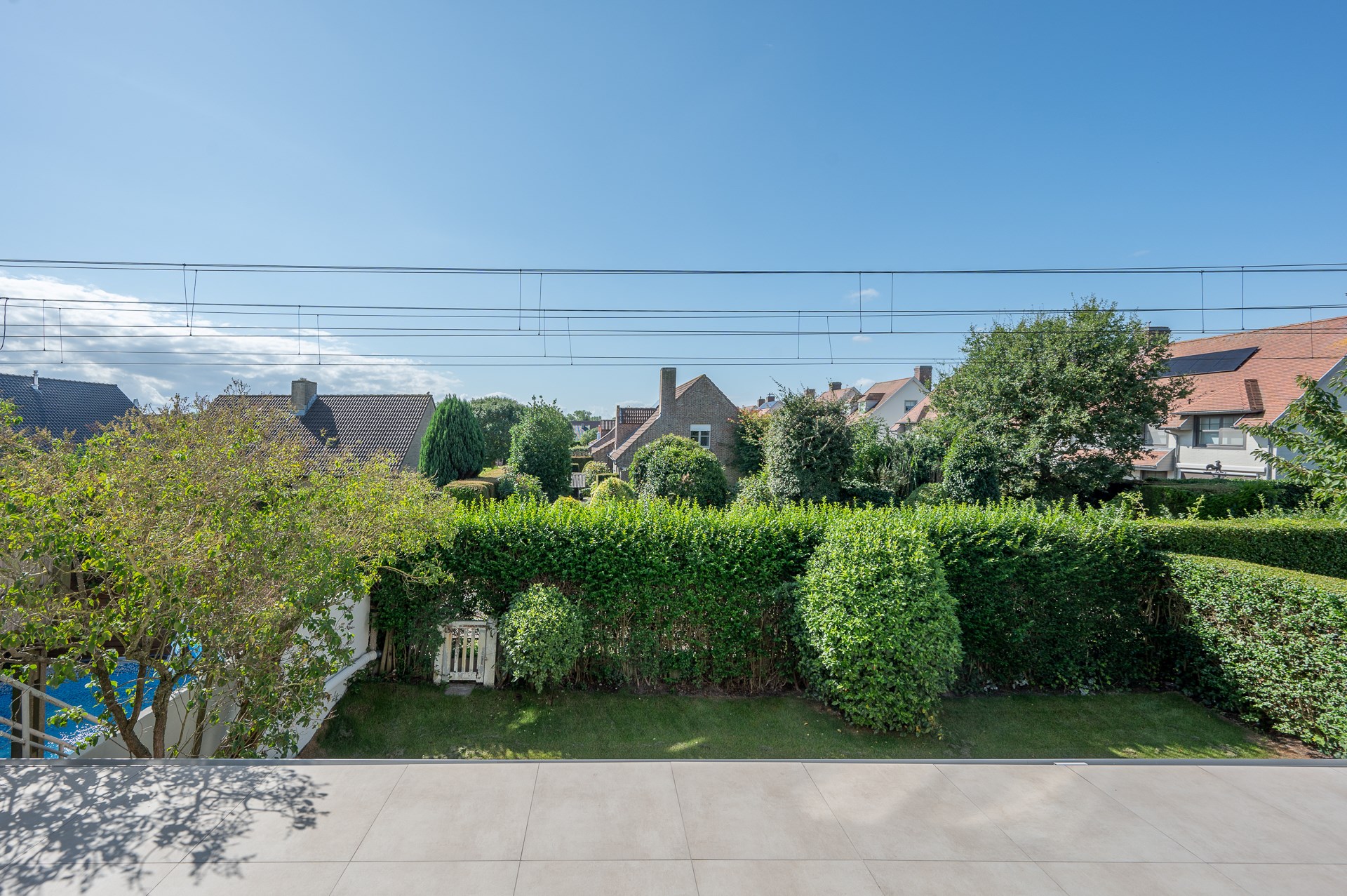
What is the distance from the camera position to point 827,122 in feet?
31.4

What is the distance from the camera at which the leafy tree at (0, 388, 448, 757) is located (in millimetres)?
3639

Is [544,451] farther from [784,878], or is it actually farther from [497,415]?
[497,415]

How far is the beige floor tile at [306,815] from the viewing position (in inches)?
108

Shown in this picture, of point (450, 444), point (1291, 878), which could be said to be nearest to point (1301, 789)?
point (1291, 878)

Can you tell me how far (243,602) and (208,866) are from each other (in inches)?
74.3

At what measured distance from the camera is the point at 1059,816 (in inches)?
127

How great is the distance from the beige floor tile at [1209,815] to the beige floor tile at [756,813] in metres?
1.93

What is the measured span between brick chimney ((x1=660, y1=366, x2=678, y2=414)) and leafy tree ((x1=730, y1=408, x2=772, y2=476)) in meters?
3.03

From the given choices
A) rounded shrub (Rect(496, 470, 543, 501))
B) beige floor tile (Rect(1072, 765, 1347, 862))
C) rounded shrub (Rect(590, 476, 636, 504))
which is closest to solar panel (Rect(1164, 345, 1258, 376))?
rounded shrub (Rect(590, 476, 636, 504))

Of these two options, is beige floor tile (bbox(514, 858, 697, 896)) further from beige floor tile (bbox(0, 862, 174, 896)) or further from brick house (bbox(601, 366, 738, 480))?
brick house (bbox(601, 366, 738, 480))

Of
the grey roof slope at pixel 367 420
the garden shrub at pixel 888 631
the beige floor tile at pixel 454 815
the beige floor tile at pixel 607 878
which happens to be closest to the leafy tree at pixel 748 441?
the grey roof slope at pixel 367 420

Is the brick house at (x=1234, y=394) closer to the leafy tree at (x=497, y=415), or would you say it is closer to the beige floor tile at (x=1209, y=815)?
the beige floor tile at (x=1209, y=815)

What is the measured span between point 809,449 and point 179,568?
12.1m

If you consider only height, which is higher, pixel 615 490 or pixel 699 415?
pixel 699 415
